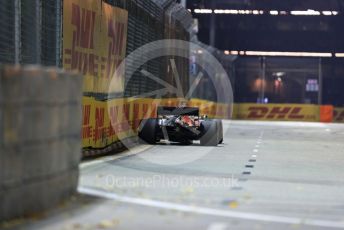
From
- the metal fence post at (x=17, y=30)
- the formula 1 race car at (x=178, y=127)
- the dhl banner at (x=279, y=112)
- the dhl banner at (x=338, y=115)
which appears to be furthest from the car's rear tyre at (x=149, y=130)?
the dhl banner at (x=338, y=115)

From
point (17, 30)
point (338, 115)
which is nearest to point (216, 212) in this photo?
point (17, 30)

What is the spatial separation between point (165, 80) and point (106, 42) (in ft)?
27.2

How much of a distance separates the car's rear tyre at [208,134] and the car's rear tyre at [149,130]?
1.27 meters

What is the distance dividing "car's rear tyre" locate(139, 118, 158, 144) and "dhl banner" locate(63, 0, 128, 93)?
1.15 metres

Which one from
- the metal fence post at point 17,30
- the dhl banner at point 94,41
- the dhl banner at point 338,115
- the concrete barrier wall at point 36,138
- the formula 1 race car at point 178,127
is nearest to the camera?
the concrete barrier wall at point 36,138

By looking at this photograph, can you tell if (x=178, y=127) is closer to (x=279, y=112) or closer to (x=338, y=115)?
(x=279, y=112)

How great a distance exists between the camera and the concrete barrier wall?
6605mm

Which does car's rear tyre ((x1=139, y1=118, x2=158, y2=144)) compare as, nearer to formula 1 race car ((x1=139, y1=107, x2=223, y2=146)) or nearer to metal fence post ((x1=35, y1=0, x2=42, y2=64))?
formula 1 race car ((x1=139, y1=107, x2=223, y2=146))

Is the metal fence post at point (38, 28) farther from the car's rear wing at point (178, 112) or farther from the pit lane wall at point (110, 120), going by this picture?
the car's rear wing at point (178, 112)

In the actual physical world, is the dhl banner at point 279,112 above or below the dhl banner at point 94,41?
below

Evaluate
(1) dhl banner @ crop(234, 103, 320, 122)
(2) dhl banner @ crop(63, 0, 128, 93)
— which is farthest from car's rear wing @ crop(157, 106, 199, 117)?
(1) dhl banner @ crop(234, 103, 320, 122)

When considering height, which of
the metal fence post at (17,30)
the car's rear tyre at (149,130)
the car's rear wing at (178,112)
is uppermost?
the metal fence post at (17,30)

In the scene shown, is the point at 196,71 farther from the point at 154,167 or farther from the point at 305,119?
the point at 154,167

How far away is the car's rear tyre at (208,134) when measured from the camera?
18.1 metres
